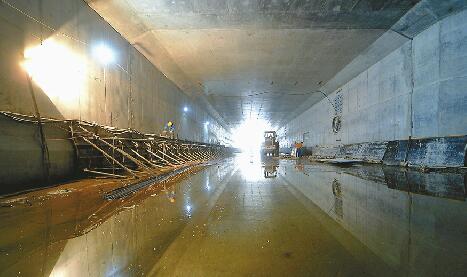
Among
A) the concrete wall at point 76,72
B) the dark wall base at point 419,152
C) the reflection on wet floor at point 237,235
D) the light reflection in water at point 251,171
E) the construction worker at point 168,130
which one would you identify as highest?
the concrete wall at point 76,72

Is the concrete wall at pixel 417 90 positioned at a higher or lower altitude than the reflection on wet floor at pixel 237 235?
higher

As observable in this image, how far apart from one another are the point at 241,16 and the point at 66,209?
681 centimetres

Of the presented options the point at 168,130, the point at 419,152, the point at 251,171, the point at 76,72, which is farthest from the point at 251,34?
the point at 168,130

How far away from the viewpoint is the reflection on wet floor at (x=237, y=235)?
64.5 inches

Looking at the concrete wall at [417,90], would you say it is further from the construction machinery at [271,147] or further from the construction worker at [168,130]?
the construction machinery at [271,147]

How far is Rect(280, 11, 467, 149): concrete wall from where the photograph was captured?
21.8 ft

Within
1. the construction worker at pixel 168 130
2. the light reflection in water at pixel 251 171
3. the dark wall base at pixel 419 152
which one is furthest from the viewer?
the construction worker at pixel 168 130

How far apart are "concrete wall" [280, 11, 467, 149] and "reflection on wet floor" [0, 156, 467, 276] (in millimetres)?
4475

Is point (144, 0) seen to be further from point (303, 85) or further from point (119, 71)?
point (303, 85)

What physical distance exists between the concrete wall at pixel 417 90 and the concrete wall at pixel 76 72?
10498mm

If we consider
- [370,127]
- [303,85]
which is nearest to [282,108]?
[303,85]

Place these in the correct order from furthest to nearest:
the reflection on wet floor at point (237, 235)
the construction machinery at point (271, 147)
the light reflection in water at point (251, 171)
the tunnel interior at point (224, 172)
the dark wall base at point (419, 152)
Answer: the construction machinery at point (271, 147)
the light reflection in water at point (251, 171)
the dark wall base at point (419, 152)
the tunnel interior at point (224, 172)
the reflection on wet floor at point (237, 235)

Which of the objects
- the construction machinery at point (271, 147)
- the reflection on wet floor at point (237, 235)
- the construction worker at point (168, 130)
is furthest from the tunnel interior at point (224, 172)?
the construction machinery at point (271, 147)

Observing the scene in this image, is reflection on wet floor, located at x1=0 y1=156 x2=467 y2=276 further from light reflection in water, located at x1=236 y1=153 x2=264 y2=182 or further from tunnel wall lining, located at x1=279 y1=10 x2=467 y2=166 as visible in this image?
tunnel wall lining, located at x1=279 y1=10 x2=467 y2=166
